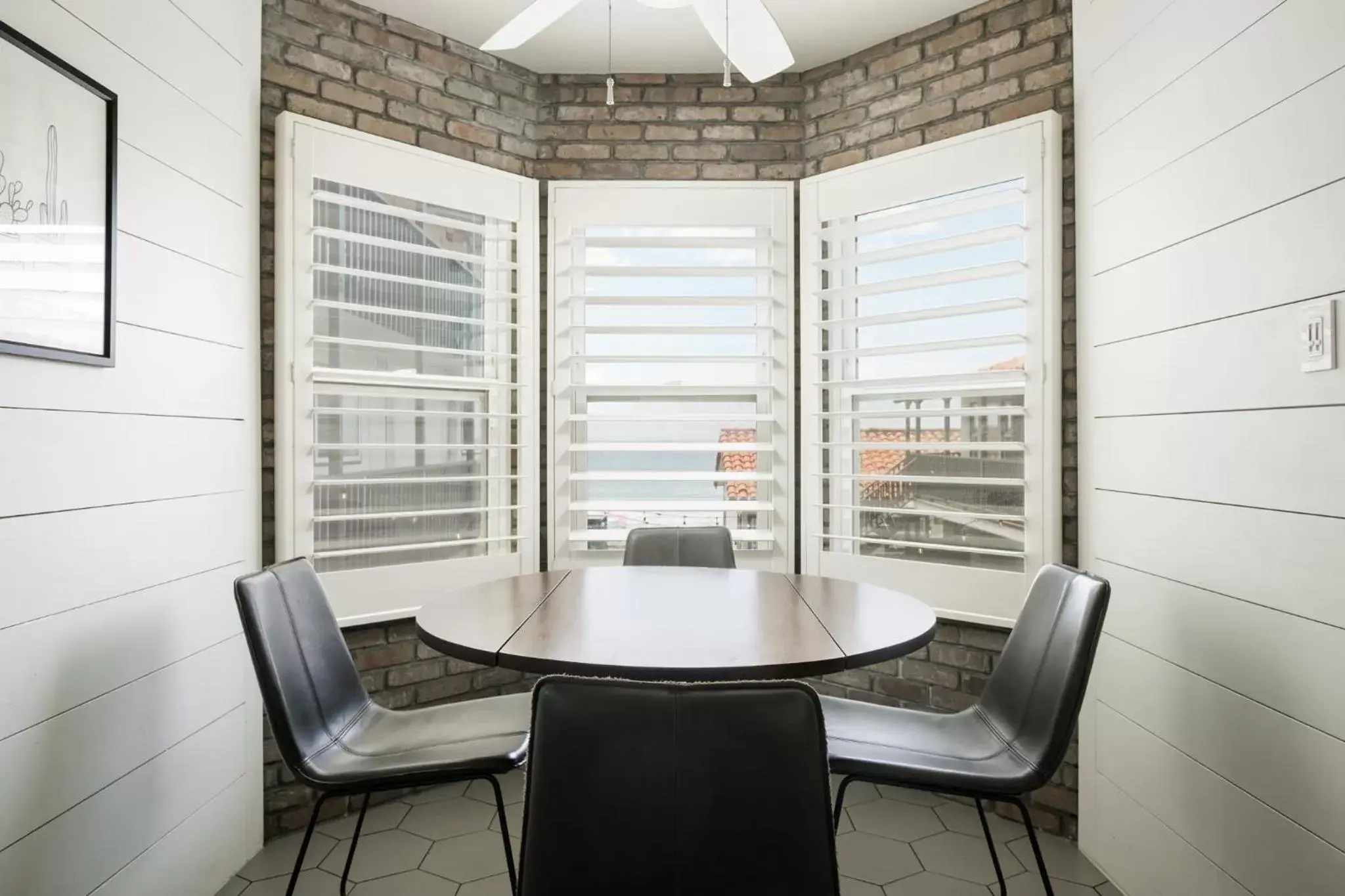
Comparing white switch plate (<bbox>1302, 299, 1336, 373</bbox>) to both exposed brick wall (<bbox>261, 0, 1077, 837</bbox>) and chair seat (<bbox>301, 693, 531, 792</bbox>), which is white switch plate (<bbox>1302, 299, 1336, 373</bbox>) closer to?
exposed brick wall (<bbox>261, 0, 1077, 837</bbox>)

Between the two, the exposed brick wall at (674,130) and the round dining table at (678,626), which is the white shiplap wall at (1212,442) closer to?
the round dining table at (678,626)

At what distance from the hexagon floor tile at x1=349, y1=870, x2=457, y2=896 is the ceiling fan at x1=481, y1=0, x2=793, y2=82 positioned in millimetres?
2259

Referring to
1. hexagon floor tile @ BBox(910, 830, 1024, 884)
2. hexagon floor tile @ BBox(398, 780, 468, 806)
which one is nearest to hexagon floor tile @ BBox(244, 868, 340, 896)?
hexagon floor tile @ BBox(398, 780, 468, 806)

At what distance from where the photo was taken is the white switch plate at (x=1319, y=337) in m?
1.32

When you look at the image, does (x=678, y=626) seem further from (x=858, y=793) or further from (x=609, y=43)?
(x=609, y=43)

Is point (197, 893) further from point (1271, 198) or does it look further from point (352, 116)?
point (1271, 198)

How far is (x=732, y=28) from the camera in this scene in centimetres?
178

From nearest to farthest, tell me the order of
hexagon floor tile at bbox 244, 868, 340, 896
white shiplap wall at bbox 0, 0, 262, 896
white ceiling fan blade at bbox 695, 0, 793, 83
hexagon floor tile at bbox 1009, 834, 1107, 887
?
white shiplap wall at bbox 0, 0, 262, 896
white ceiling fan blade at bbox 695, 0, 793, 83
hexagon floor tile at bbox 244, 868, 340, 896
hexagon floor tile at bbox 1009, 834, 1107, 887

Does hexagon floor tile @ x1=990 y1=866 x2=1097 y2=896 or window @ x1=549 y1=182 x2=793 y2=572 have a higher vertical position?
window @ x1=549 y1=182 x2=793 y2=572

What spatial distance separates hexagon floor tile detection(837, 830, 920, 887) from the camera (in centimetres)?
214

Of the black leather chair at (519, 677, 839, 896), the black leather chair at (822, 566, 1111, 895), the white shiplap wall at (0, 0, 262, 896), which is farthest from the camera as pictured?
the black leather chair at (822, 566, 1111, 895)

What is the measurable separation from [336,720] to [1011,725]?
5.42ft

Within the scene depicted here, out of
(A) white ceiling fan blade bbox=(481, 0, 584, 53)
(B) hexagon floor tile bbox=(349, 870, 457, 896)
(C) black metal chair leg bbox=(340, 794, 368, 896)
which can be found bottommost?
(B) hexagon floor tile bbox=(349, 870, 457, 896)

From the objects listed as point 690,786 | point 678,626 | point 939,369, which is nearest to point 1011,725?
point 678,626
